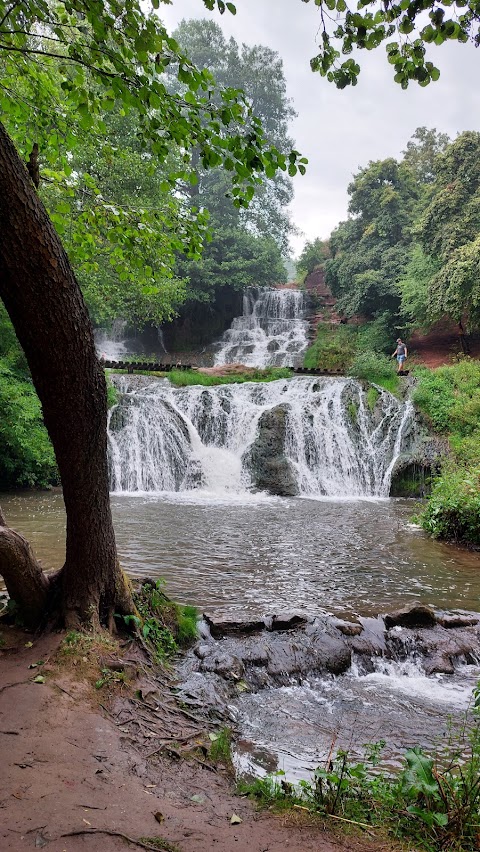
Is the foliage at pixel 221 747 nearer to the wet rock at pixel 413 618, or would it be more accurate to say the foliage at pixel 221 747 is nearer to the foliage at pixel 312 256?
the wet rock at pixel 413 618

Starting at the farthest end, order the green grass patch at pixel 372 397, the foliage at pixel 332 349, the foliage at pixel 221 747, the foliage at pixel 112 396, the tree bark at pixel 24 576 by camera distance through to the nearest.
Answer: the foliage at pixel 332 349 → the green grass patch at pixel 372 397 → the foliage at pixel 112 396 → the tree bark at pixel 24 576 → the foliage at pixel 221 747

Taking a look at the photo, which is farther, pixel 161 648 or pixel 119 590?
pixel 161 648

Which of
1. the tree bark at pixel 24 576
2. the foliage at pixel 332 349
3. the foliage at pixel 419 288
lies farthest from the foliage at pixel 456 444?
the tree bark at pixel 24 576

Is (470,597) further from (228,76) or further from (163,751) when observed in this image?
(228,76)

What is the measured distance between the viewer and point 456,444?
1441cm

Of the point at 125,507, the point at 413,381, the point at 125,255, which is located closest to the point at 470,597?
the point at 125,255

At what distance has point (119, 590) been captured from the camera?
376cm

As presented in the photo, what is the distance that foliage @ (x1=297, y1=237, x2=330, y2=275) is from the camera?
33688mm

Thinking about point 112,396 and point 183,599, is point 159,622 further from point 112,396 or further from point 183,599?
point 112,396

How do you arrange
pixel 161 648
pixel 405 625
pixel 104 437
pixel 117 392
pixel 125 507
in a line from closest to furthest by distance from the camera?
pixel 104 437, pixel 161 648, pixel 405 625, pixel 125 507, pixel 117 392

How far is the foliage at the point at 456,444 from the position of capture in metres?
8.81

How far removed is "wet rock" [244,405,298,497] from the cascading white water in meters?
9.14

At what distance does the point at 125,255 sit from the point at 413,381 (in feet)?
48.1

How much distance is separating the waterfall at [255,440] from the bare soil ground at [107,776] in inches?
457
